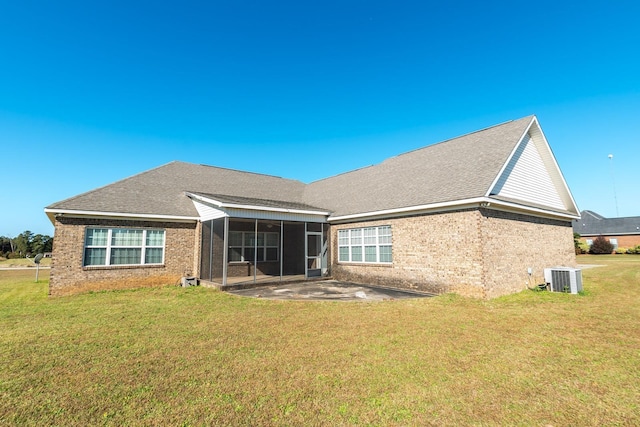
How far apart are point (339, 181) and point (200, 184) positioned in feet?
28.4

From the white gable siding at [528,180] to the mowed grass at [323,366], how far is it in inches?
194

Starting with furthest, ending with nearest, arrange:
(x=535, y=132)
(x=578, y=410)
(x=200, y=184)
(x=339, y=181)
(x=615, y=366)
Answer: (x=339, y=181) → (x=200, y=184) → (x=535, y=132) → (x=615, y=366) → (x=578, y=410)

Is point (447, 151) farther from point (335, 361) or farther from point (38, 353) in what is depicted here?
point (38, 353)

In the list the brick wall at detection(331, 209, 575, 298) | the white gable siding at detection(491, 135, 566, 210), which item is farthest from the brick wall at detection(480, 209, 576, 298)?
the white gable siding at detection(491, 135, 566, 210)

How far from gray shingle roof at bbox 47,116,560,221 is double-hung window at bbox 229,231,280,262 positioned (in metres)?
2.33

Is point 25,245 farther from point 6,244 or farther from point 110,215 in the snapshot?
point 110,215

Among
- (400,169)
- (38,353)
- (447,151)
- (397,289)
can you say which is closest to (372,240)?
(397,289)

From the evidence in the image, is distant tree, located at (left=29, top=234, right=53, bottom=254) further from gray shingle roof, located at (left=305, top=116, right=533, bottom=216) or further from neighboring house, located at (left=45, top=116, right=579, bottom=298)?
gray shingle roof, located at (left=305, top=116, right=533, bottom=216)

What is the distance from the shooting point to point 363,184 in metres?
17.7

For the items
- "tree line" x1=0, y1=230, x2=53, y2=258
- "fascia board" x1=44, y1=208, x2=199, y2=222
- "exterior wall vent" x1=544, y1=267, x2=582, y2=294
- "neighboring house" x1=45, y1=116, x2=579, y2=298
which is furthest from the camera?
"tree line" x1=0, y1=230, x2=53, y2=258

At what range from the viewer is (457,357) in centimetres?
518

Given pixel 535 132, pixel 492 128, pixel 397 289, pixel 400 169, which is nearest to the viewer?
pixel 397 289

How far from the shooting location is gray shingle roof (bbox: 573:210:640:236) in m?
41.1

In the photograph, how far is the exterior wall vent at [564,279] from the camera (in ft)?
36.8
